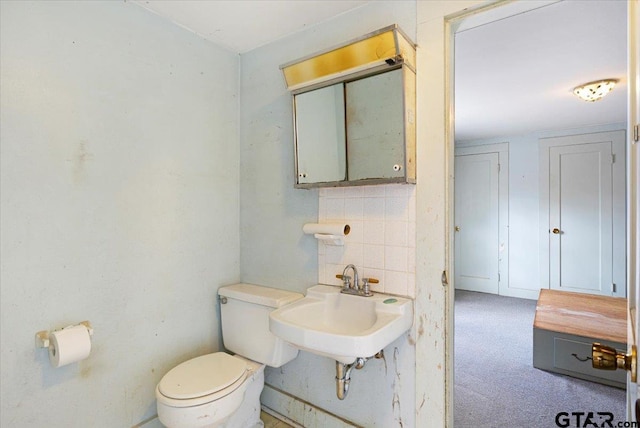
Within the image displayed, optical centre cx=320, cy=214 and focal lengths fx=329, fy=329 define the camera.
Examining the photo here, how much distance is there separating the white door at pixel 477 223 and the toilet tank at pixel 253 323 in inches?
148

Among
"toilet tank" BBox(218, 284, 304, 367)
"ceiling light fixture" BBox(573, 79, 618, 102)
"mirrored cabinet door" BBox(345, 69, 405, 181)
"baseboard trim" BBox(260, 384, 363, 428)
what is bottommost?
"baseboard trim" BBox(260, 384, 363, 428)

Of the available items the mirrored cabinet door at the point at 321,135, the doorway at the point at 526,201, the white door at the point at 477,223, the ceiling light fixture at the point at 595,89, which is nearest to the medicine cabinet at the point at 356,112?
the mirrored cabinet door at the point at 321,135

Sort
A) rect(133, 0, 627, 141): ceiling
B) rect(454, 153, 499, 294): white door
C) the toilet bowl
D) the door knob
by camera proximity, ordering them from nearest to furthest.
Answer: the door knob, the toilet bowl, rect(133, 0, 627, 141): ceiling, rect(454, 153, 499, 294): white door

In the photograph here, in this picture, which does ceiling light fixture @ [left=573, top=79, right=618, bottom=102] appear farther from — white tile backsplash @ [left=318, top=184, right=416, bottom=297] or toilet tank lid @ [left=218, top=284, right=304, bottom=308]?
toilet tank lid @ [left=218, top=284, right=304, bottom=308]

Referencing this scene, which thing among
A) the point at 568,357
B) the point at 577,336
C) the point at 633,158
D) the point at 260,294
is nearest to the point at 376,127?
the point at 633,158

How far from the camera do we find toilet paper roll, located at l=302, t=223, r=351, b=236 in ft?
5.21

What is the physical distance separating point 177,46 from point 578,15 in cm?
210

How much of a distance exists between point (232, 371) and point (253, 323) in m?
0.27

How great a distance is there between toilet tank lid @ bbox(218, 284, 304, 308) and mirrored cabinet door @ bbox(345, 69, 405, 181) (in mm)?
704

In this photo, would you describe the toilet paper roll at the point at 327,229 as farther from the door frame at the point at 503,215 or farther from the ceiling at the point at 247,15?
the door frame at the point at 503,215

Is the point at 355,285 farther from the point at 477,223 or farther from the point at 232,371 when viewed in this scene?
the point at 477,223

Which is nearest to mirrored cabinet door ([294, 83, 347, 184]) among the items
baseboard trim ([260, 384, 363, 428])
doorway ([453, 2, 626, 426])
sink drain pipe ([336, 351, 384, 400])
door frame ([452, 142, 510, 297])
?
sink drain pipe ([336, 351, 384, 400])

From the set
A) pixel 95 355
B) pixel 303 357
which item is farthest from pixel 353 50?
pixel 95 355

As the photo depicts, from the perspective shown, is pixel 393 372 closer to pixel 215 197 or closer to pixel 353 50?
pixel 215 197
